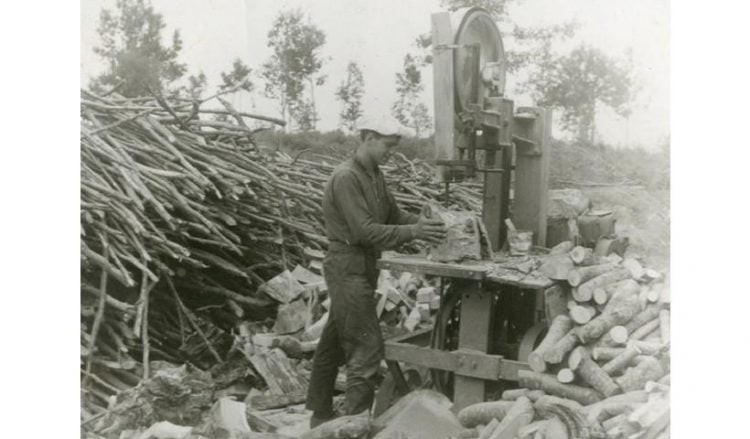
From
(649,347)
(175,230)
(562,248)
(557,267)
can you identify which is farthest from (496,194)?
(175,230)

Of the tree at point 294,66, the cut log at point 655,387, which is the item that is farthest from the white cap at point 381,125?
the cut log at point 655,387

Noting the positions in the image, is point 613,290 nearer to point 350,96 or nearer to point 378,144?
point 378,144

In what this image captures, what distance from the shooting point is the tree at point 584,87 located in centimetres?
461

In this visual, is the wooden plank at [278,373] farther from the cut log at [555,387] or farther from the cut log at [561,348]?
the cut log at [561,348]

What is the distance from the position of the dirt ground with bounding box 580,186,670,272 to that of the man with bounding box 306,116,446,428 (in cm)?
127

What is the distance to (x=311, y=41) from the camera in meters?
6.40

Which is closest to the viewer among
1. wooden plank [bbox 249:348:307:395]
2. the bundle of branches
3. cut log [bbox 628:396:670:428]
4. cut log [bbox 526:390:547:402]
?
cut log [bbox 628:396:670:428]

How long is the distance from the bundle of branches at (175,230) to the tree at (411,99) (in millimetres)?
1390

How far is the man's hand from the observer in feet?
15.3

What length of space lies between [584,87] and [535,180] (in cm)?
75

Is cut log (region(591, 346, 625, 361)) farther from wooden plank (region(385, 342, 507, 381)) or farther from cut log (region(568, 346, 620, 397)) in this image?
wooden plank (region(385, 342, 507, 381))

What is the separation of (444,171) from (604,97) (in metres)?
1.35

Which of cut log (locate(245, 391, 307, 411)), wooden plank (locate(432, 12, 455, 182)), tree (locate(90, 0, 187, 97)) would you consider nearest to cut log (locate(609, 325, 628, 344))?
wooden plank (locate(432, 12, 455, 182))
